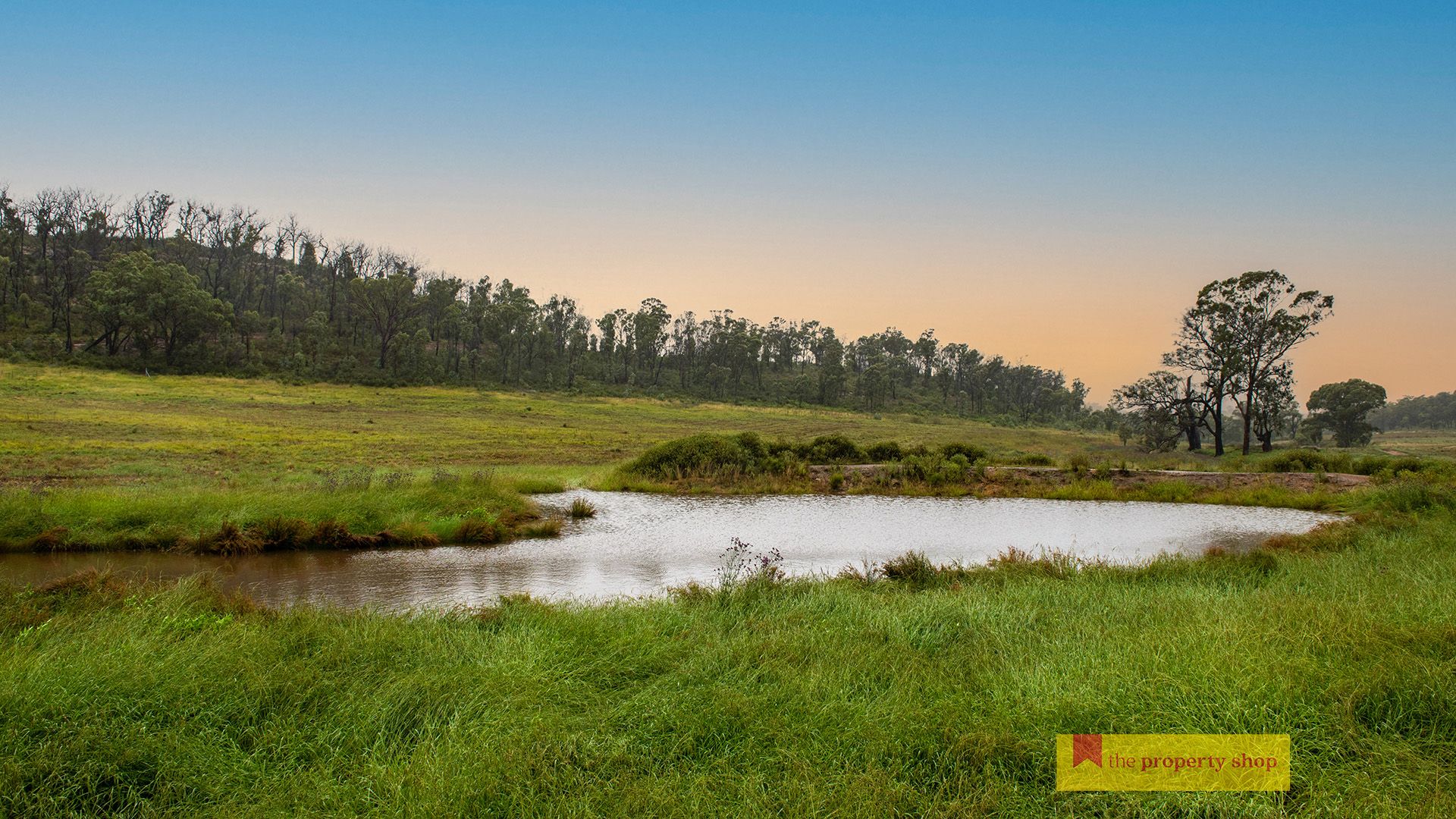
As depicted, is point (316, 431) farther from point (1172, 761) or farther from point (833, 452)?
point (1172, 761)

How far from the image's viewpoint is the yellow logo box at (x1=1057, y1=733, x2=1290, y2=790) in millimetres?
4297

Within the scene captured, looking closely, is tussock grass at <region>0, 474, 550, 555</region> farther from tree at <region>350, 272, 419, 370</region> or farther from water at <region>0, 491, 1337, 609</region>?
tree at <region>350, 272, 419, 370</region>

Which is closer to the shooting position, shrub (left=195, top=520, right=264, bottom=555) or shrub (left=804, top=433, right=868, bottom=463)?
shrub (left=195, top=520, right=264, bottom=555)

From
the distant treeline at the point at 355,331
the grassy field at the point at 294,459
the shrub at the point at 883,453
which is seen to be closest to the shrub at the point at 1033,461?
the grassy field at the point at 294,459

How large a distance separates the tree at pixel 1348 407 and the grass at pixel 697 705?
57.6 meters

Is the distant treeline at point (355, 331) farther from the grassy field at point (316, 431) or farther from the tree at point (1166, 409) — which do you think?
the tree at point (1166, 409)

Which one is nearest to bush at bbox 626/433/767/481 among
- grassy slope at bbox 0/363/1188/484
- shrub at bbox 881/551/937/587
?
grassy slope at bbox 0/363/1188/484

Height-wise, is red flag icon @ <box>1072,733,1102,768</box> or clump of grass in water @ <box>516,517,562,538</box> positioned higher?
red flag icon @ <box>1072,733,1102,768</box>

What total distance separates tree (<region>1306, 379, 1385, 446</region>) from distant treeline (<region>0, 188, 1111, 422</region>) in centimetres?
7695

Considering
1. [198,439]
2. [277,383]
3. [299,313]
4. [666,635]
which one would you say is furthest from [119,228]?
[666,635]

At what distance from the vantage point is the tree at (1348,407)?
168 ft

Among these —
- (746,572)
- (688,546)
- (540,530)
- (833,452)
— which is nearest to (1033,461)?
(833,452)

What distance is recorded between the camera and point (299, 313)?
118375 mm

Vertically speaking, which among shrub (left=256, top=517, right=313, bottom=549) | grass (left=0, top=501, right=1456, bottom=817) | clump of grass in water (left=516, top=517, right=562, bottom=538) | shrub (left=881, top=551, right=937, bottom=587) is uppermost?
grass (left=0, top=501, right=1456, bottom=817)
